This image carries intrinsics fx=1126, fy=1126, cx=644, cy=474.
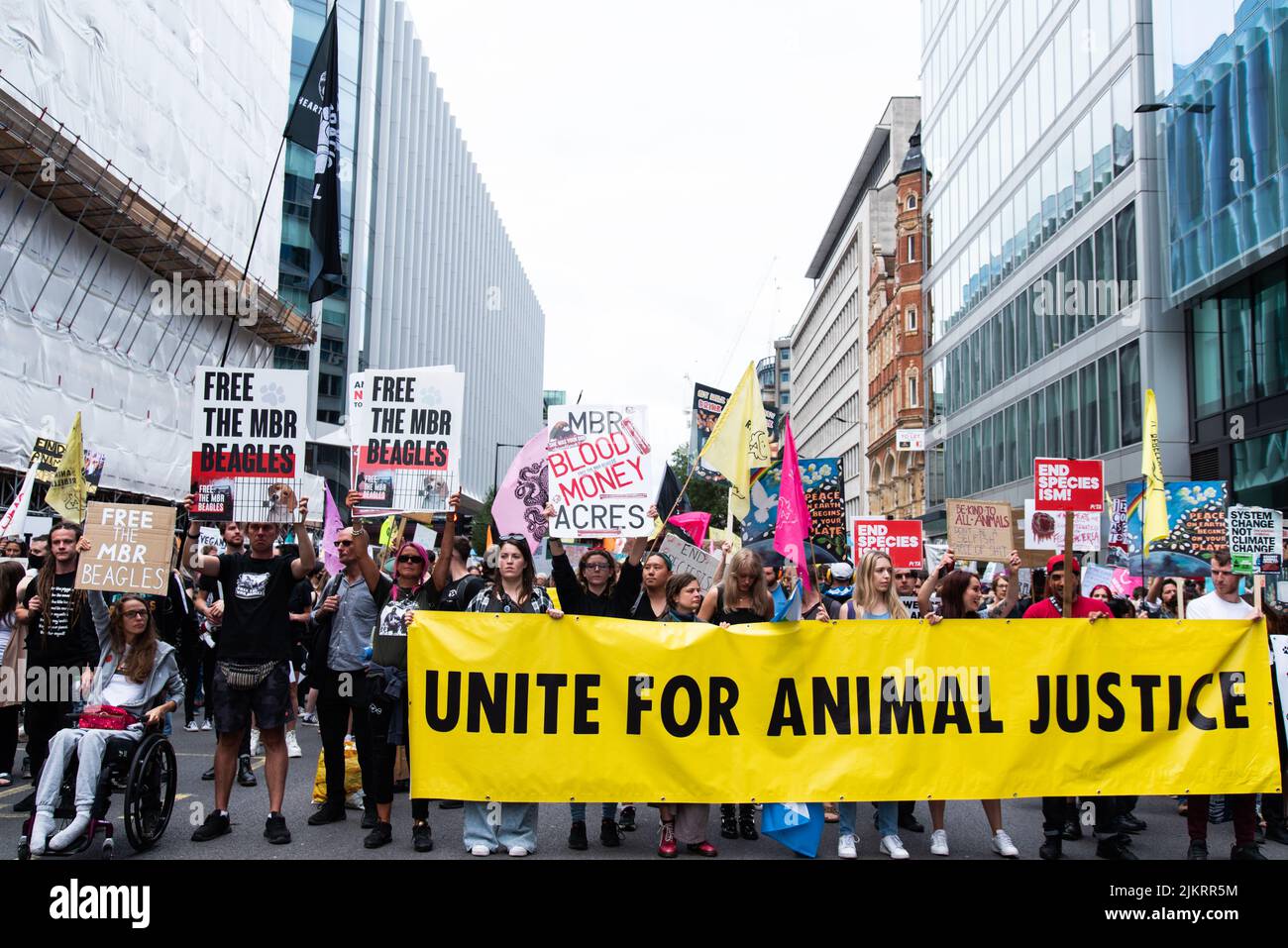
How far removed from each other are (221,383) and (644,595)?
353 cm

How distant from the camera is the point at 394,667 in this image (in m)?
7.15

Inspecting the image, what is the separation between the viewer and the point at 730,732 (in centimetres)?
642

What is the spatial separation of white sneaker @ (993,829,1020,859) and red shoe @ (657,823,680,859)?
190 cm

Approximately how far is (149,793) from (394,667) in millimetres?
1579

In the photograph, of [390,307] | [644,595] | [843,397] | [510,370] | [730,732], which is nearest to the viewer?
[730,732]

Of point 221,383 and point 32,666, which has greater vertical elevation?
point 221,383

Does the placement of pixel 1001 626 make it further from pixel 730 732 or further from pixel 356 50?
pixel 356 50

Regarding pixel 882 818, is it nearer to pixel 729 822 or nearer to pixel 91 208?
pixel 729 822

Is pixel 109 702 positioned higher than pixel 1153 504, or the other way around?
pixel 1153 504

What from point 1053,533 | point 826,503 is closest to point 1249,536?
point 1053,533

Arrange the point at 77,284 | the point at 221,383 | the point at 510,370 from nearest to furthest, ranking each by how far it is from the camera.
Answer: the point at 221,383 < the point at 77,284 < the point at 510,370
